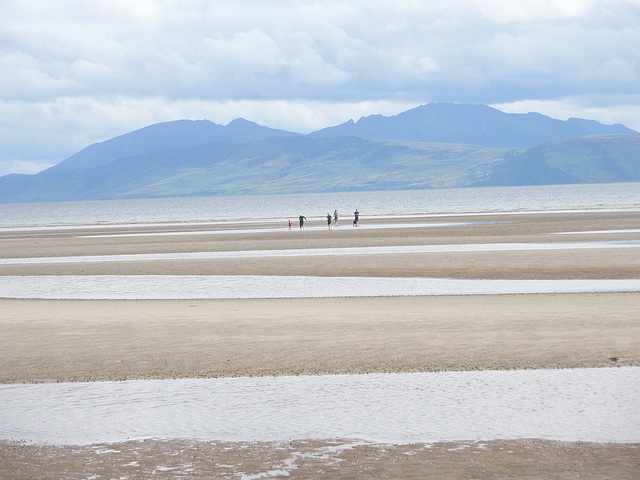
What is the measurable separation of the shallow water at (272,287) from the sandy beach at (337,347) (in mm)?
1582

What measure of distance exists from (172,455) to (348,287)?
21.1 metres

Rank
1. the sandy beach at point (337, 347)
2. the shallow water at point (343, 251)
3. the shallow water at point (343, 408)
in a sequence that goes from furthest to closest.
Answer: the shallow water at point (343, 251) → the shallow water at point (343, 408) → the sandy beach at point (337, 347)

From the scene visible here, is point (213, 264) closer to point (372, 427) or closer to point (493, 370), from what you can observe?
point (493, 370)

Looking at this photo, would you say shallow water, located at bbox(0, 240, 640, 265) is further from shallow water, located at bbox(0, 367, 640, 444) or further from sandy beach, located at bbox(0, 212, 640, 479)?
shallow water, located at bbox(0, 367, 640, 444)

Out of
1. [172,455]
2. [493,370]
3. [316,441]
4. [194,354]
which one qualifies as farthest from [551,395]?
[194,354]

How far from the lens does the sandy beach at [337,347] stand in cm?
1120

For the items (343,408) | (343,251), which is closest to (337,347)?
(343,408)

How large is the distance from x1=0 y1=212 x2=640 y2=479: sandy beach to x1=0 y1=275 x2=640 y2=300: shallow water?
158 cm

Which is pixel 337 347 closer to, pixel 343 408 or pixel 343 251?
pixel 343 408

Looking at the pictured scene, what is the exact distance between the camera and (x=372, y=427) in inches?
519

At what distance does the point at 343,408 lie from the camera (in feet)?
47.4

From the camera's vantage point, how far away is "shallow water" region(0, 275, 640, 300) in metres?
30.3

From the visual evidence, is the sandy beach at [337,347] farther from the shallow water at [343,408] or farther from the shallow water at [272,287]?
the shallow water at [272,287]

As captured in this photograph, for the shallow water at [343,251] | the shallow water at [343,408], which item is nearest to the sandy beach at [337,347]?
the shallow water at [343,408]
